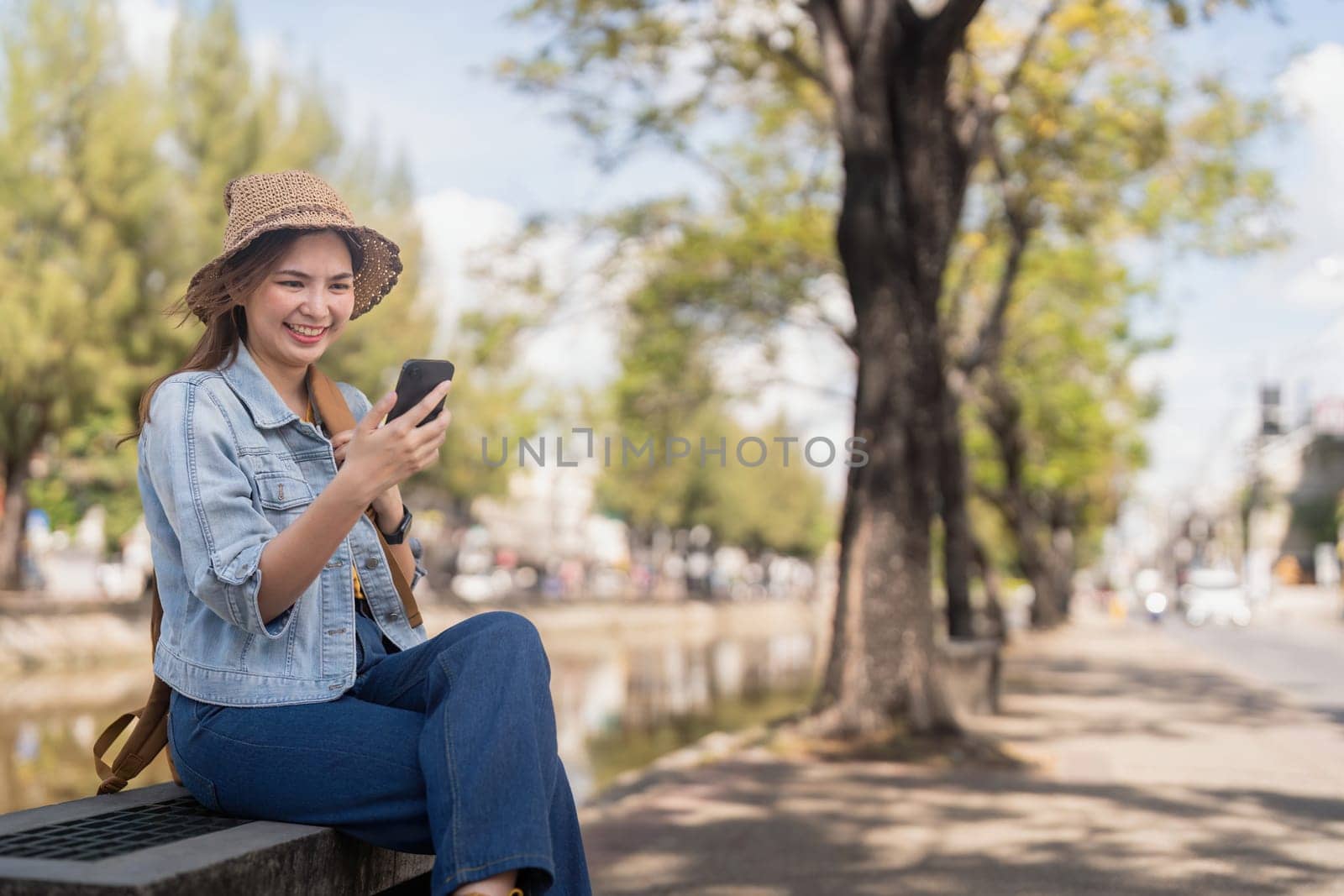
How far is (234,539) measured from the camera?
249 centimetres

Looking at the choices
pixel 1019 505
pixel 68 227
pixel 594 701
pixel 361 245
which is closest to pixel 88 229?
pixel 68 227

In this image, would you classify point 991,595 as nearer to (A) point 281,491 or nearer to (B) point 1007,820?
(B) point 1007,820

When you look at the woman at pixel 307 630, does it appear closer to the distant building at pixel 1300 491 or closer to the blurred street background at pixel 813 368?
the blurred street background at pixel 813 368

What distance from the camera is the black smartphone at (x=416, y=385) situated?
8.38 feet

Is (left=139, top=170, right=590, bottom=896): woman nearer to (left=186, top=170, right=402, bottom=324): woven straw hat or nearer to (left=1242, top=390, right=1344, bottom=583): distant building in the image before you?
(left=186, top=170, right=402, bottom=324): woven straw hat

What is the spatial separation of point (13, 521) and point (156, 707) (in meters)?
25.6

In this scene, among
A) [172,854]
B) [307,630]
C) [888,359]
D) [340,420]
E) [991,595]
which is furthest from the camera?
[991,595]

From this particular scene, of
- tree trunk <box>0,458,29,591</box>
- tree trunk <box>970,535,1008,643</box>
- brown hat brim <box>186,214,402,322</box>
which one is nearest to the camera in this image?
brown hat brim <box>186,214,402,322</box>

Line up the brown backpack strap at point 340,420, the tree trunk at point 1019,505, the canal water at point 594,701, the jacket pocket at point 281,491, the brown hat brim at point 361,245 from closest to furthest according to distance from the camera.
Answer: the jacket pocket at point 281,491 < the brown hat brim at point 361,245 < the brown backpack strap at point 340,420 < the canal water at point 594,701 < the tree trunk at point 1019,505

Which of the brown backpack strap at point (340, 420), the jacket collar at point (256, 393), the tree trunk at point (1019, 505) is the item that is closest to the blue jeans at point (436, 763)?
the brown backpack strap at point (340, 420)

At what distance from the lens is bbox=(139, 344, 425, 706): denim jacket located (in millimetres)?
2486

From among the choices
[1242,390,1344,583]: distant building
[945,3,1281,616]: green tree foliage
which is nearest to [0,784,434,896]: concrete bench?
[945,3,1281,616]: green tree foliage

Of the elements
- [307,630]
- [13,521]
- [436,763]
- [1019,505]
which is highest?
[1019,505]

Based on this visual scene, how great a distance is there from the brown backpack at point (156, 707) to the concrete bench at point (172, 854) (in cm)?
6
